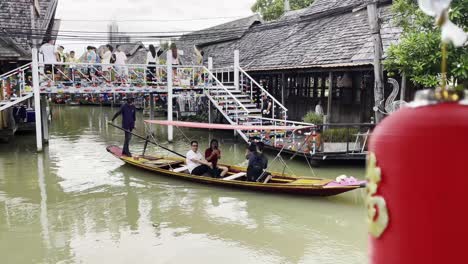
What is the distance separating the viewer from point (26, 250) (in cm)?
696

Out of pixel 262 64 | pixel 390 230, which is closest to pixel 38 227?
pixel 390 230

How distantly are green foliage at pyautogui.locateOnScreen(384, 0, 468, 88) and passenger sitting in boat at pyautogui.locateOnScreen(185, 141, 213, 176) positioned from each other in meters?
4.98

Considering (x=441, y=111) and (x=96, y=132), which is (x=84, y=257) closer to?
(x=441, y=111)

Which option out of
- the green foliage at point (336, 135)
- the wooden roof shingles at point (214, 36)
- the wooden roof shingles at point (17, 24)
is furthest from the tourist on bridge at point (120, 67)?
the wooden roof shingles at point (214, 36)

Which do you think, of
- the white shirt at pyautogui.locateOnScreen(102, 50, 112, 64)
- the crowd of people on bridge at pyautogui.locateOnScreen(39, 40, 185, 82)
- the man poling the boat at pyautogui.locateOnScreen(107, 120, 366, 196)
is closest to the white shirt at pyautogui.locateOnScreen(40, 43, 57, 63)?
the crowd of people on bridge at pyautogui.locateOnScreen(39, 40, 185, 82)

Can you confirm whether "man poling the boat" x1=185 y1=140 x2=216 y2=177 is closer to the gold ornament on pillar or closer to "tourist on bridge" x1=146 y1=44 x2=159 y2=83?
"tourist on bridge" x1=146 y1=44 x2=159 y2=83

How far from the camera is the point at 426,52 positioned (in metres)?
8.74

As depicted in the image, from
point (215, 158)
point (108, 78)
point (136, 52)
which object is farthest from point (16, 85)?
point (136, 52)

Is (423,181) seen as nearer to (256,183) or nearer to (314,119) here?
(256,183)

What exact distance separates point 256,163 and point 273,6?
89.6ft

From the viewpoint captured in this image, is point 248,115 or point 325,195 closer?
point 325,195

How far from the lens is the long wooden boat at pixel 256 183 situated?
29.2 ft

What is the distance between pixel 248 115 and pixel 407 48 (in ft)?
23.6

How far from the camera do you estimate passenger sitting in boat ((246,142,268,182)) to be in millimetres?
9789
